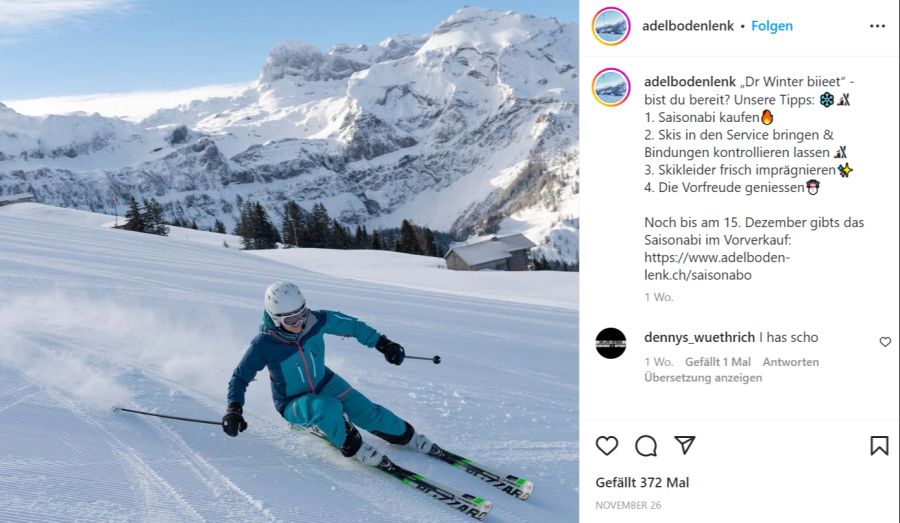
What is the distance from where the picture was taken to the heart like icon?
3799 millimetres

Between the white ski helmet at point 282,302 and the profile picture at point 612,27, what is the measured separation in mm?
3146

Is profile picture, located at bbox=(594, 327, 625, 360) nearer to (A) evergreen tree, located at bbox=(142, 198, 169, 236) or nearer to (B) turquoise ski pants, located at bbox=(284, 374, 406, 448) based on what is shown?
(B) turquoise ski pants, located at bbox=(284, 374, 406, 448)

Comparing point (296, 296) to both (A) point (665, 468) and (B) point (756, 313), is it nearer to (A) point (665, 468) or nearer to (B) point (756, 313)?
(A) point (665, 468)

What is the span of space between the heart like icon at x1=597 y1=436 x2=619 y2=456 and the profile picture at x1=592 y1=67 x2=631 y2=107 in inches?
80.5

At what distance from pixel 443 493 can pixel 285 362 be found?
70.5 inches

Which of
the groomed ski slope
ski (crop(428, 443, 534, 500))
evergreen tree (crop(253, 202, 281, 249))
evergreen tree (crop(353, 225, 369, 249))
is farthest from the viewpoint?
evergreen tree (crop(353, 225, 369, 249))

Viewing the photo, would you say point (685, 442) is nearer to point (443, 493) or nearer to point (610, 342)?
point (610, 342)

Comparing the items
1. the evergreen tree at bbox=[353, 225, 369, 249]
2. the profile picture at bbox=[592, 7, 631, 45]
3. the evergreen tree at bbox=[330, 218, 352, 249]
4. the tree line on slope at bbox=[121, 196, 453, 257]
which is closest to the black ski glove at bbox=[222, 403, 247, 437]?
the profile picture at bbox=[592, 7, 631, 45]

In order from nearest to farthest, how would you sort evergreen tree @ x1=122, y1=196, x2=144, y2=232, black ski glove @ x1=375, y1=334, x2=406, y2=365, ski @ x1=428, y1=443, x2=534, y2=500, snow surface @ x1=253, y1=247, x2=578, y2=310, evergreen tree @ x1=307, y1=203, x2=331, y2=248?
ski @ x1=428, y1=443, x2=534, y2=500 < black ski glove @ x1=375, y1=334, x2=406, y2=365 < snow surface @ x1=253, y1=247, x2=578, y2=310 < evergreen tree @ x1=122, y1=196, x2=144, y2=232 < evergreen tree @ x1=307, y1=203, x2=331, y2=248

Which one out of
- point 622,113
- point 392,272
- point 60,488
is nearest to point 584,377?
point 622,113

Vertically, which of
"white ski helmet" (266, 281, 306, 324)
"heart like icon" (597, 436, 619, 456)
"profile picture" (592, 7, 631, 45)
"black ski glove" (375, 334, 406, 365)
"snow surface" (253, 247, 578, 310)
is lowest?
"snow surface" (253, 247, 578, 310)

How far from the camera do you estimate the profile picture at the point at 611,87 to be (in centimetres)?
373

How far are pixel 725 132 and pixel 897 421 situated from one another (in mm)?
1957

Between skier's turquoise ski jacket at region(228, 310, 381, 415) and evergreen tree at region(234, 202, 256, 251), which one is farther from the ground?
evergreen tree at region(234, 202, 256, 251)
